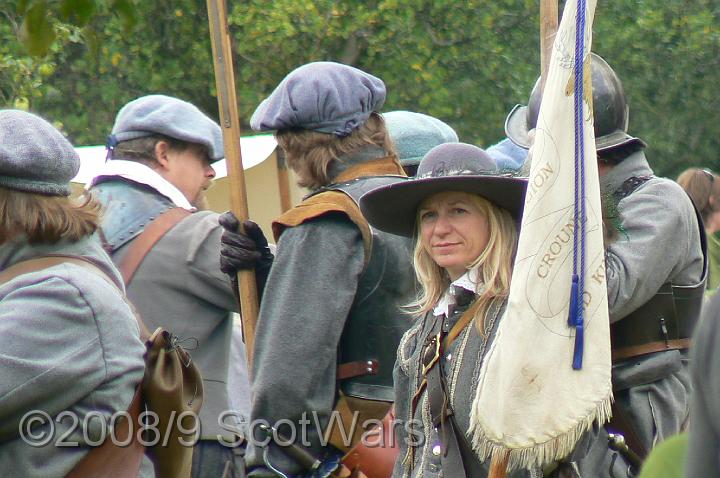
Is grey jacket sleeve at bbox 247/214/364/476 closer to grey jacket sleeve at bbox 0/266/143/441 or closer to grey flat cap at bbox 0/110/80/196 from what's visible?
grey jacket sleeve at bbox 0/266/143/441

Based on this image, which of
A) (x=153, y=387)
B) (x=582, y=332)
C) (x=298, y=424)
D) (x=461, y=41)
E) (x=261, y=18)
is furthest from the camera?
(x=461, y=41)

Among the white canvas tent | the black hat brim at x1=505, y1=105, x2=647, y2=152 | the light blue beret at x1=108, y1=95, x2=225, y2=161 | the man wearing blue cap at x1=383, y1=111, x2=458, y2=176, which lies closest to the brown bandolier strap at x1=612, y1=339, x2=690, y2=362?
the black hat brim at x1=505, y1=105, x2=647, y2=152

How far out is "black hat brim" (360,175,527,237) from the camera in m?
3.50

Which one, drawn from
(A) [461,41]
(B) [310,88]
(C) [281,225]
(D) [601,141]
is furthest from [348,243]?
(A) [461,41]

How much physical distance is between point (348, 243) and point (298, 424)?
1.91ft

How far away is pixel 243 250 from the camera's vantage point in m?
4.24

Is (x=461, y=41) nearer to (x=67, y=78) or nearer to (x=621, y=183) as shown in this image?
(x=67, y=78)

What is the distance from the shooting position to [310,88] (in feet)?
13.6

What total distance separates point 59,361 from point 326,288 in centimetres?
89

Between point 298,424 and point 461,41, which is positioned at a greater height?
point 298,424

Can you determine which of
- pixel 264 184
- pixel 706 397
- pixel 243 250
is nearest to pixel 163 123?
pixel 243 250

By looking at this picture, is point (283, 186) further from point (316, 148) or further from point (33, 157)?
point (33, 157)

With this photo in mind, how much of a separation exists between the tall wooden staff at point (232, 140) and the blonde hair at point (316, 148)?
0.22 metres

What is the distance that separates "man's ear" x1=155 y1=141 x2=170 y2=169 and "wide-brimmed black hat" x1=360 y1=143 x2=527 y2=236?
4.21 feet
